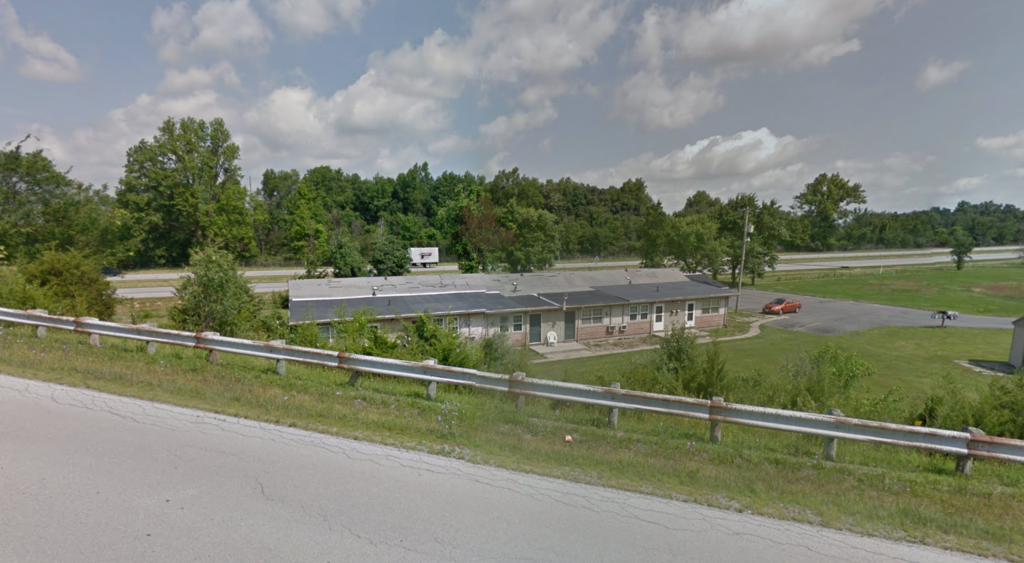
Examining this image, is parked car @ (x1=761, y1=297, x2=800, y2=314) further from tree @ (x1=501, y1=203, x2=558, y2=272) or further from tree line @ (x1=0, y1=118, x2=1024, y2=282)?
tree @ (x1=501, y1=203, x2=558, y2=272)

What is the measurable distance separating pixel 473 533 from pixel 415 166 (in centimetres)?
7753

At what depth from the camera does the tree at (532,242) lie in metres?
48.2

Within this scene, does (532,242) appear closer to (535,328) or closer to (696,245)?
(696,245)

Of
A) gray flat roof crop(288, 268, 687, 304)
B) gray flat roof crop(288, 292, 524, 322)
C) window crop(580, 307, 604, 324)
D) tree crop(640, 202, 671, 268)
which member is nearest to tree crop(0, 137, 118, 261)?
gray flat roof crop(288, 268, 687, 304)

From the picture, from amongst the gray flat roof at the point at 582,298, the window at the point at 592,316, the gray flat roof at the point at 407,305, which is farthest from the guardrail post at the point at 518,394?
the window at the point at 592,316

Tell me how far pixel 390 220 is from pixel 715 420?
2671 inches

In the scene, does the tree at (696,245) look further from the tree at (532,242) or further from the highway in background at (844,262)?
the tree at (532,242)

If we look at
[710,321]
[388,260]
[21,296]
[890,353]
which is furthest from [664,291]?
[21,296]

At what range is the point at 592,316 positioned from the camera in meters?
29.2

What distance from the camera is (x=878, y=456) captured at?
595 centimetres

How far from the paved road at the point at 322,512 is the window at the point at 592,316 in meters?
24.4

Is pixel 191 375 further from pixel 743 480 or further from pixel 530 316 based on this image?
pixel 530 316

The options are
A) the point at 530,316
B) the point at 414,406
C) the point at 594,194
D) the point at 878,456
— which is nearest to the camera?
the point at 878,456

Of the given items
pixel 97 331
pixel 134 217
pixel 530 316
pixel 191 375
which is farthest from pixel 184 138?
pixel 191 375
